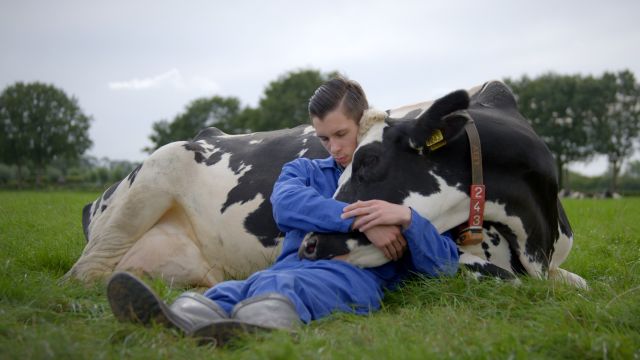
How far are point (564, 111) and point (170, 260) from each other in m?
52.6

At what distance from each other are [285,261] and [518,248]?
176cm

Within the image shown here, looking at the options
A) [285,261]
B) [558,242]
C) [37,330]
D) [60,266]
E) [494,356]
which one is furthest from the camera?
[60,266]

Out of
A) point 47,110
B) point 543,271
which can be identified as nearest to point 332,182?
point 543,271

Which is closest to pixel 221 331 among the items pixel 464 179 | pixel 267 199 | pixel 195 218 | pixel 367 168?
pixel 367 168

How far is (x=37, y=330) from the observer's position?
296 cm

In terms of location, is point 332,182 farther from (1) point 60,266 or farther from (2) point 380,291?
(1) point 60,266

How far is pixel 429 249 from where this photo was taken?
3.99 metres

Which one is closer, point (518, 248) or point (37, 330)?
point (37, 330)

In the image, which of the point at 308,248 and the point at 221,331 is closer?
the point at 221,331

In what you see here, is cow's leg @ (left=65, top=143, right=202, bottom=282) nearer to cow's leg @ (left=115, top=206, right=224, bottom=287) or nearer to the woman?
cow's leg @ (left=115, top=206, right=224, bottom=287)

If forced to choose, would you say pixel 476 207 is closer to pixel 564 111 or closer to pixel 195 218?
pixel 195 218

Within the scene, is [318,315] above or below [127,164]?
above

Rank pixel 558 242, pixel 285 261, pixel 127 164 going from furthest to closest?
pixel 127 164 → pixel 558 242 → pixel 285 261

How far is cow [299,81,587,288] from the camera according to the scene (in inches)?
167
